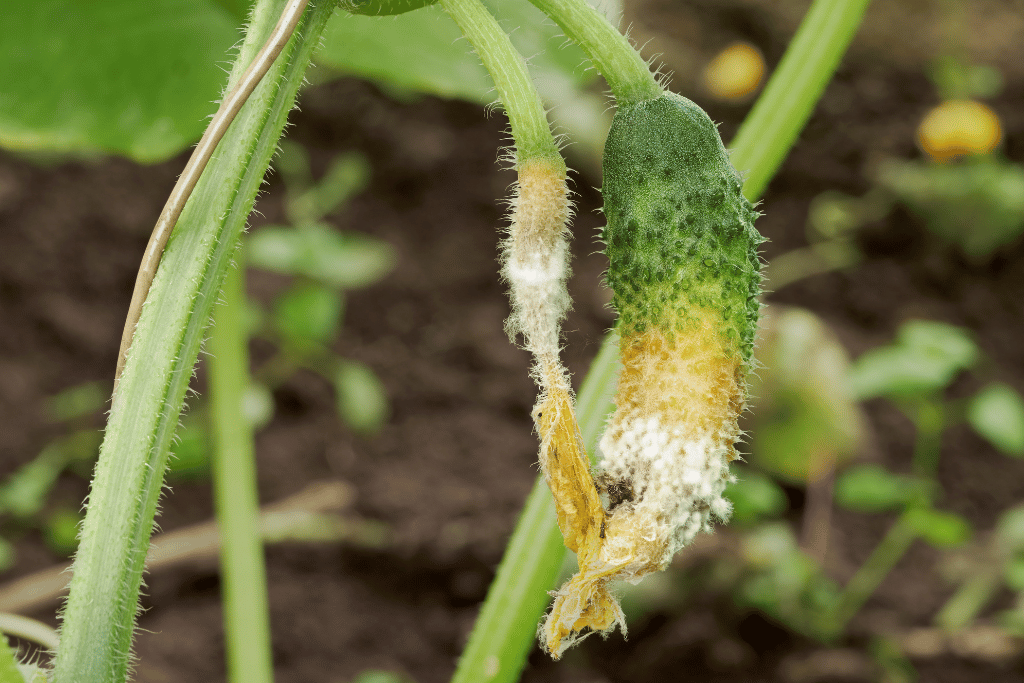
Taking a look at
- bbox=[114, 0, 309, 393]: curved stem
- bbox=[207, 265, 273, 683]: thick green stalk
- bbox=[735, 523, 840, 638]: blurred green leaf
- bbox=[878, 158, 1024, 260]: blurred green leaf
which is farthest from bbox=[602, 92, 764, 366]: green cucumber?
bbox=[878, 158, 1024, 260]: blurred green leaf

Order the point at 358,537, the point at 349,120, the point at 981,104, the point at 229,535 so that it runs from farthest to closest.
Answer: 1. the point at 981,104
2. the point at 349,120
3. the point at 358,537
4. the point at 229,535

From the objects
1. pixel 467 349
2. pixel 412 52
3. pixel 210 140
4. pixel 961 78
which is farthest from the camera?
pixel 961 78

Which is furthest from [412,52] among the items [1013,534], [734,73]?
[734,73]

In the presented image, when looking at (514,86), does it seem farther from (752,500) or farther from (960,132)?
(960,132)

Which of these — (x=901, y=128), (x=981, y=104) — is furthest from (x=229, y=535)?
(x=981, y=104)

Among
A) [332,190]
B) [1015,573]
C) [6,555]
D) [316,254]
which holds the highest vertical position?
[332,190]

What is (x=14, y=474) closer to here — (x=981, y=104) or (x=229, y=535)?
(x=229, y=535)
